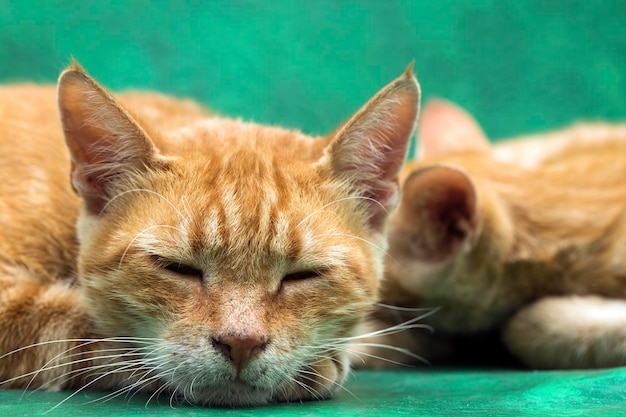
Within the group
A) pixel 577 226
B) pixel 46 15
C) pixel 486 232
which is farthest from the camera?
pixel 46 15

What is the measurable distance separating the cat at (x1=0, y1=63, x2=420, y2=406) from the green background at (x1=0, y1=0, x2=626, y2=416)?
6.26ft

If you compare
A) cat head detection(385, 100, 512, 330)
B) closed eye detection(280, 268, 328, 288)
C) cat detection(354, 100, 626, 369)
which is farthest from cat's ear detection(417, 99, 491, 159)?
closed eye detection(280, 268, 328, 288)

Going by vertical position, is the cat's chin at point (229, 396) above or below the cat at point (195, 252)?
below

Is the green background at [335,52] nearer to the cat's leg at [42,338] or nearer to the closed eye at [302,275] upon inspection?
the cat's leg at [42,338]

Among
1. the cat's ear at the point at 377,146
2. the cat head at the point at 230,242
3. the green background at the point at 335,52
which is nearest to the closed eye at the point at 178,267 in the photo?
the cat head at the point at 230,242

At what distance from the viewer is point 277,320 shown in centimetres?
143

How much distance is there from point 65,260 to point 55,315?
0.16 m

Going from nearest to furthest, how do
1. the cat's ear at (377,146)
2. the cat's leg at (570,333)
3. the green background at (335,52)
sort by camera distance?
the cat's ear at (377,146), the cat's leg at (570,333), the green background at (335,52)

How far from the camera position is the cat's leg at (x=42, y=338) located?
5.35ft

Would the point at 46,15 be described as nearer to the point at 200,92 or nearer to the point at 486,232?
the point at 200,92

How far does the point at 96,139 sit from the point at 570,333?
1.32m

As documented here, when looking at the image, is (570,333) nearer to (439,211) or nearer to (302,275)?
(439,211)

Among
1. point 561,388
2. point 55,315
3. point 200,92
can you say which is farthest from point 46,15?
point 561,388

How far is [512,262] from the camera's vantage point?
7.28 ft
